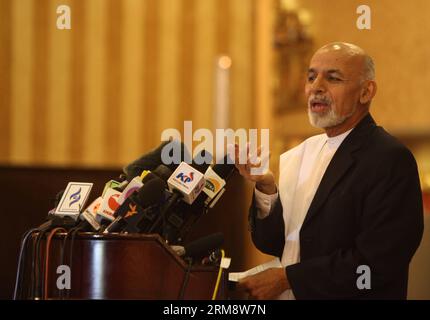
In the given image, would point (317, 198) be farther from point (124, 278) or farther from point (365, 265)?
point (124, 278)

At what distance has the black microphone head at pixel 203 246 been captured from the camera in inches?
77.7

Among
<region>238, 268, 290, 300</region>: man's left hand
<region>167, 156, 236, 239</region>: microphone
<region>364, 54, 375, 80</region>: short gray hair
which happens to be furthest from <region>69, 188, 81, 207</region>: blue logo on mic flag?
<region>364, 54, 375, 80</region>: short gray hair

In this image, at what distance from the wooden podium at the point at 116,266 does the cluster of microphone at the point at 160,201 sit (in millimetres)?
97

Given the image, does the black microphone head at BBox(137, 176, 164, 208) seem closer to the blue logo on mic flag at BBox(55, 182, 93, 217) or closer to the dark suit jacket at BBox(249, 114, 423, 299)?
the blue logo on mic flag at BBox(55, 182, 93, 217)

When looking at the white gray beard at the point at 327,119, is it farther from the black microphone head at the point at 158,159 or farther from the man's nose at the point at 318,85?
the black microphone head at the point at 158,159

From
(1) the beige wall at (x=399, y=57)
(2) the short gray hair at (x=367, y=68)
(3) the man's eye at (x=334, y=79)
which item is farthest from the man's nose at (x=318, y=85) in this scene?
(1) the beige wall at (x=399, y=57)

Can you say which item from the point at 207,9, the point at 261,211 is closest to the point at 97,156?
the point at 207,9

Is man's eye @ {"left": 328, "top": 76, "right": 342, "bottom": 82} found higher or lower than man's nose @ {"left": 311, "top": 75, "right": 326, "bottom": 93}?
higher

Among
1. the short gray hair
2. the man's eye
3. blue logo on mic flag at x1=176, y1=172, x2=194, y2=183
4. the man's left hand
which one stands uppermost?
the short gray hair

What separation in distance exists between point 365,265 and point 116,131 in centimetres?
373

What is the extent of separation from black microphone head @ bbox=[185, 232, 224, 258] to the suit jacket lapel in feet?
0.99

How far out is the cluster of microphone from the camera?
1.90m

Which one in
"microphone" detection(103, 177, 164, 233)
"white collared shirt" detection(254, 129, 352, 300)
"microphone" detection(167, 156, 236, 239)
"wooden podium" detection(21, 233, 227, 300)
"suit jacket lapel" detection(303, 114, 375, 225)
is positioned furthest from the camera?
"white collared shirt" detection(254, 129, 352, 300)

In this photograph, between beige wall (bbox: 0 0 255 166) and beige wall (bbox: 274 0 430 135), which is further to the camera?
beige wall (bbox: 0 0 255 166)
